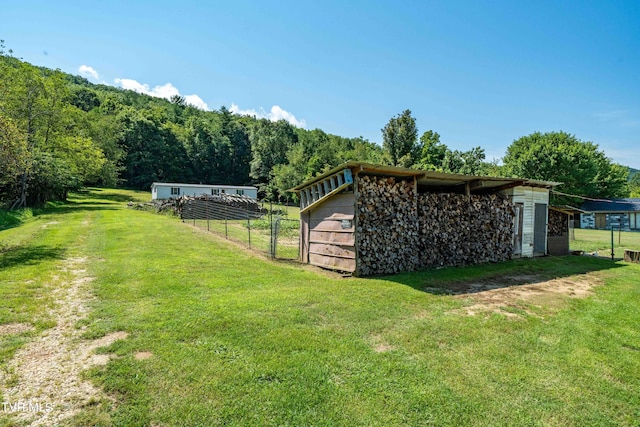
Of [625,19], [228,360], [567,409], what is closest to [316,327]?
[228,360]

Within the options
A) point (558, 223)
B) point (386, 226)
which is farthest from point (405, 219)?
point (558, 223)

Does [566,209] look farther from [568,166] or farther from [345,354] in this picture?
[568,166]

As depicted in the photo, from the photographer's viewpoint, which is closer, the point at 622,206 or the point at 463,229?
the point at 463,229

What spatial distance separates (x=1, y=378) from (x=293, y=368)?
2493 millimetres

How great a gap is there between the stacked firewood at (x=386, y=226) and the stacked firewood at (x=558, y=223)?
7.69 metres

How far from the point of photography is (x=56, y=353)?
130 inches

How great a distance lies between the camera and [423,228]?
873cm

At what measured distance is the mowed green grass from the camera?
2.55 metres

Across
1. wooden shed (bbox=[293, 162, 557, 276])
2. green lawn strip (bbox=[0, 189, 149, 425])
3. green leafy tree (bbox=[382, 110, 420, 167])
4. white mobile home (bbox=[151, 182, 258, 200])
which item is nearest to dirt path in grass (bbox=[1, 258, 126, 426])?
green lawn strip (bbox=[0, 189, 149, 425])

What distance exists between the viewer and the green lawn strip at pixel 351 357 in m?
2.56

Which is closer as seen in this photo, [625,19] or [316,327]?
[316,327]

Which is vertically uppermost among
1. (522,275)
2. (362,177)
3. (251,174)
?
(251,174)

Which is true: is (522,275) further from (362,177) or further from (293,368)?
(293,368)

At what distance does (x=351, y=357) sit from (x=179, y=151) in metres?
57.0
